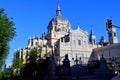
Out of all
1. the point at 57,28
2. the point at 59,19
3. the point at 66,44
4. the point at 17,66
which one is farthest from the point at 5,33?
the point at 59,19

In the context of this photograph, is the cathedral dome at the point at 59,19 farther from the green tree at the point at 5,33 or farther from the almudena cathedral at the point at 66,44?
the green tree at the point at 5,33

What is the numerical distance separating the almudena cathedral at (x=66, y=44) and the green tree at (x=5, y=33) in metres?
41.4

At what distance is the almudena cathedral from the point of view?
75850 mm

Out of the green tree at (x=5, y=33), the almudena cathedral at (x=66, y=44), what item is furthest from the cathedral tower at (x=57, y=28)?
the green tree at (x=5, y=33)

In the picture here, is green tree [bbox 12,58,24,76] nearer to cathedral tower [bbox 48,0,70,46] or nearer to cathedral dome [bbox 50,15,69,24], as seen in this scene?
cathedral tower [bbox 48,0,70,46]

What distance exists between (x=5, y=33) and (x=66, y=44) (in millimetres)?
50719

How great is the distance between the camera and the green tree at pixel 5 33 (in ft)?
90.7

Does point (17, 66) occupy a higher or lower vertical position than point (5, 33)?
lower

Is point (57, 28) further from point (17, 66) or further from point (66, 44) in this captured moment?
point (17, 66)

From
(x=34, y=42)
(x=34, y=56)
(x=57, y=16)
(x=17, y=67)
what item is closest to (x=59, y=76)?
(x=34, y=56)

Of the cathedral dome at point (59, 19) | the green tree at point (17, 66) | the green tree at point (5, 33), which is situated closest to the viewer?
the green tree at point (5, 33)

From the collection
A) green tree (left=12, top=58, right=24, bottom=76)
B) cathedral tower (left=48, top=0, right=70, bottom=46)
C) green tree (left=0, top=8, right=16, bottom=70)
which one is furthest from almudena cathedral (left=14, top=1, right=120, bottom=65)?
green tree (left=0, top=8, right=16, bottom=70)

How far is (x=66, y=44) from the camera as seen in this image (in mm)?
78000

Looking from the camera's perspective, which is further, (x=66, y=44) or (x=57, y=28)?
(x=57, y=28)
